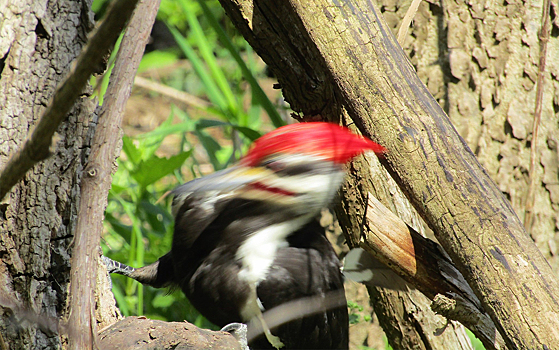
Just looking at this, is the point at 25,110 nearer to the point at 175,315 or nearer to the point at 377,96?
the point at 377,96

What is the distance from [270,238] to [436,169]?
0.44 m

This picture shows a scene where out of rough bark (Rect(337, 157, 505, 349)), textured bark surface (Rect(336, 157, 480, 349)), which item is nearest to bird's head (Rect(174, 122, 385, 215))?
rough bark (Rect(337, 157, 505, 349))

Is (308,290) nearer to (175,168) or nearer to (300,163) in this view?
(300,163)

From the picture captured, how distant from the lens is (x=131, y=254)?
6.33 ft

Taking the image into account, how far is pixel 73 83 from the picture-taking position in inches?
22.3

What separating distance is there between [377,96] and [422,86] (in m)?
0.11

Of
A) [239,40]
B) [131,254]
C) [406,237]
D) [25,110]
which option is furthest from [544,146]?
[239,40]

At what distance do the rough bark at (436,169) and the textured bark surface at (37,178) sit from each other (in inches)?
20.9

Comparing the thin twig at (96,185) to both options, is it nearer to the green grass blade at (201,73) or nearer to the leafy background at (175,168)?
the leafy background at (175,168)

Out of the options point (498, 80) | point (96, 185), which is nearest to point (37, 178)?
point (96, 185)

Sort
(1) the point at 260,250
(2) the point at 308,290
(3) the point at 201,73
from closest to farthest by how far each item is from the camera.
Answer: (1) the point at 260,250, (2) the point at 308,290, (3) the point at 201,73

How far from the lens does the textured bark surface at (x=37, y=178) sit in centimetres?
96

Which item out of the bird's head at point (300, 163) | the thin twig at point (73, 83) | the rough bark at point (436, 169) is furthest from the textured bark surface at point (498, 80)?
the thin twig at point (73, 83)

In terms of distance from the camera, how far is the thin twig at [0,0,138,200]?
21.8 inches
